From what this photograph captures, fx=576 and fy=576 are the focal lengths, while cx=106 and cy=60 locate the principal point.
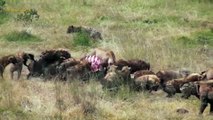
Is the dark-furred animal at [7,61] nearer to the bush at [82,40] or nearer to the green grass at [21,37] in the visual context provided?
the bush at [82,40]

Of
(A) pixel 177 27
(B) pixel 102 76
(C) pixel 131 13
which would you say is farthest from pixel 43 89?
(C) pixel 131 13

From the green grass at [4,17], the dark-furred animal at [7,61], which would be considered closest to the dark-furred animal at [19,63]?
the dark-furred animal at [7,61]

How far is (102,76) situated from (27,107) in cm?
195

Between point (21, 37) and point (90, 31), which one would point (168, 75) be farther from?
point (21, 37)

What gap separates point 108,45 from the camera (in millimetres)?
13688

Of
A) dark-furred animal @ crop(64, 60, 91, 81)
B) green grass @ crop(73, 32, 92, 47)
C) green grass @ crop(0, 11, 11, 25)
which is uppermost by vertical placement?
green grass @ crop(0, 11, 11, 25)

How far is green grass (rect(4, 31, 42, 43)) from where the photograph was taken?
49.0 ft

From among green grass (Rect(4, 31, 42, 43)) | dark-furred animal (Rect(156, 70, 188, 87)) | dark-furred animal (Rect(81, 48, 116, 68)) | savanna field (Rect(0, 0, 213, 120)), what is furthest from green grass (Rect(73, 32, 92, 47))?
dark-furred animal (Rect(156, 70, 188, 87))

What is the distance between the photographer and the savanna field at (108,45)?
8133 mm

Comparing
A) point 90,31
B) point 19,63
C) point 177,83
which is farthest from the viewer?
point 90,31

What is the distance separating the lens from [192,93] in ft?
29.2

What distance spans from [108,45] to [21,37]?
268cm

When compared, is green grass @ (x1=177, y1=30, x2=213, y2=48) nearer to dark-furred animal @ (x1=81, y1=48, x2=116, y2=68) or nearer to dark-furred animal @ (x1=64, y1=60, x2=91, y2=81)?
dark-furred animal @ (x1=81, y1=48, x2=116, y2=68)

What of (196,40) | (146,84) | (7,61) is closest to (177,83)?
(146,84)
